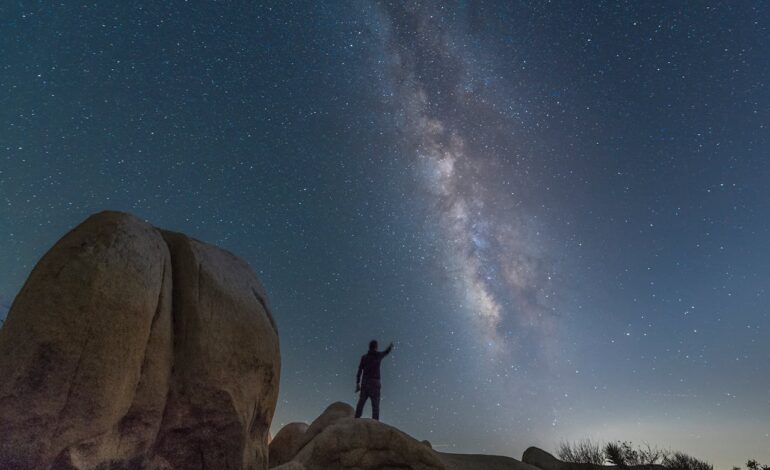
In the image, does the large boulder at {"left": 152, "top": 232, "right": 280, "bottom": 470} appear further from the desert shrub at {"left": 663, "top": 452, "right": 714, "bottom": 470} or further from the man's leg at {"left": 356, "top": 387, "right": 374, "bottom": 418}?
the desert shrub at {"left": 663, "top": 452, "right": 714, "bottom": 470}

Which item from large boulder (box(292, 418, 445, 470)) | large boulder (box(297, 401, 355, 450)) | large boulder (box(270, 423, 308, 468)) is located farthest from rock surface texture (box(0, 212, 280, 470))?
large boulder (box(270, 423, 308, 468))

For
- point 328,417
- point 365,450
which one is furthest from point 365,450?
point 328,417

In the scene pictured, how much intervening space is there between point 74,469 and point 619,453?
19.6 meters

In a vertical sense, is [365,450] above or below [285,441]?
below

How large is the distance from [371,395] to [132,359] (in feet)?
23.8

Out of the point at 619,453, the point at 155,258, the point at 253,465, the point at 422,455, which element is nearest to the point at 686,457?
the point at 619,453

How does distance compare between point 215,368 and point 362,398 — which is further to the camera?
point 362,398

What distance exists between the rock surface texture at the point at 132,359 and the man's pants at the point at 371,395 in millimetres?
4003

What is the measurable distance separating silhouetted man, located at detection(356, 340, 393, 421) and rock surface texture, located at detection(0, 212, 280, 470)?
402cm

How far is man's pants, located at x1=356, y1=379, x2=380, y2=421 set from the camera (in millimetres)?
12523

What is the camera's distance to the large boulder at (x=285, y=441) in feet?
51.8

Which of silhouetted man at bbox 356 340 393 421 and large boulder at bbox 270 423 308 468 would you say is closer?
silhouetted man at bbox 356 340 393 421

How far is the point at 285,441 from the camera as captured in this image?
16578 mm

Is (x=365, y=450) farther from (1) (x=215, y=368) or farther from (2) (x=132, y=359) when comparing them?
(2) (x=132, y=359)
